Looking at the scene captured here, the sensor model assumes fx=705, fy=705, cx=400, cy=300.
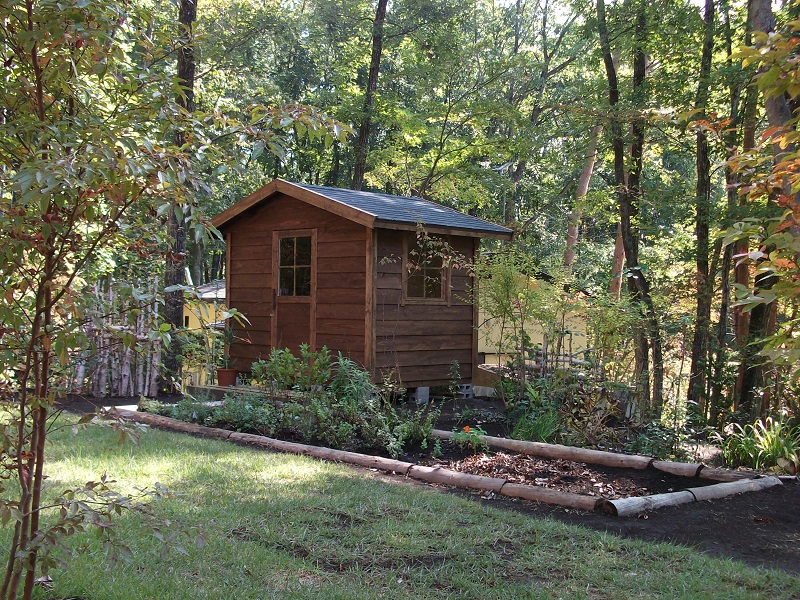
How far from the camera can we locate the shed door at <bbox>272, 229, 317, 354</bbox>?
1103 cm

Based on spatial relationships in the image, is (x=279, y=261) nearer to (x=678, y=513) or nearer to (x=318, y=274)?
(x=318, y=274)

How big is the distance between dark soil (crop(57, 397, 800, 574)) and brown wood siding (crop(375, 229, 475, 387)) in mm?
3754

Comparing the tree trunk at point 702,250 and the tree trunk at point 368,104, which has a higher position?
the tree trunk at point 368,104

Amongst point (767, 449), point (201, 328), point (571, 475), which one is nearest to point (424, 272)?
point (571, 475)

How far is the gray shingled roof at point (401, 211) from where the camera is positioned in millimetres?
10180

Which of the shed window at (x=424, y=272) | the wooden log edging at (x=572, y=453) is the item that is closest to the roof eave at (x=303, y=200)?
the shed window at (x=424, y=272)

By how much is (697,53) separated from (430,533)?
953cm

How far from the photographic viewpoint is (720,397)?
873 centimetres

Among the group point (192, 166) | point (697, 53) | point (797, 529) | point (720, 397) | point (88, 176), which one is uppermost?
point (697, 53)

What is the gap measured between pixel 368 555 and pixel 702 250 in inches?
295

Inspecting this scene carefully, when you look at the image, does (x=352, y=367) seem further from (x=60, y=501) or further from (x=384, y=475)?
(x=60, y=501)

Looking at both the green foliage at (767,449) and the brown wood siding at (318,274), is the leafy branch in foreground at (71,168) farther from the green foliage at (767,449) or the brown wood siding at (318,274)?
the brown wood siding at (318,274)

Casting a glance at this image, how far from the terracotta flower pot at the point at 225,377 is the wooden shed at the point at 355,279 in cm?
27

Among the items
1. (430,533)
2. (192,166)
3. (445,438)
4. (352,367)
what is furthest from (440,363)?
(192,166)
